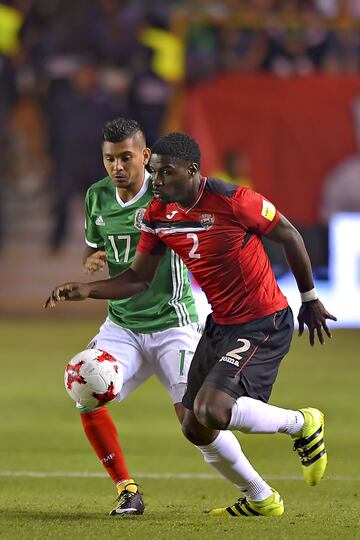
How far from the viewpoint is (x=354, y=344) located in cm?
1572

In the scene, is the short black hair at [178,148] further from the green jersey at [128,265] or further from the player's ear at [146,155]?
the green jersey at [128,265]

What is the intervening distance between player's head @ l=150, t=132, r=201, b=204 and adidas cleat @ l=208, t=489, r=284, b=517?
1601 millimetres

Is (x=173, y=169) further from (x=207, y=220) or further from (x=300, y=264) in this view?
(x=300, y=264)

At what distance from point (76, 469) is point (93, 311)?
1074cm

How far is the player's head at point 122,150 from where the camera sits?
6.38 meters

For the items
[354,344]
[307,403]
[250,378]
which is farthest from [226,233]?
[354,344]

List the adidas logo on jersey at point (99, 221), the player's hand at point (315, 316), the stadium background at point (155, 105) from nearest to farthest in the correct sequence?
the player's hand at point (315, 316), the adidas logo on jersey at point (99, 221), the stadium background at point (155, 105)

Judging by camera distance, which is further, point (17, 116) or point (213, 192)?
point (17, 116)

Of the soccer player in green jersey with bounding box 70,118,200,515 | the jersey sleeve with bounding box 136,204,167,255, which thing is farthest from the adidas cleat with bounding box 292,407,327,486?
the jersey sleeve with bounding box 136,204,167,255

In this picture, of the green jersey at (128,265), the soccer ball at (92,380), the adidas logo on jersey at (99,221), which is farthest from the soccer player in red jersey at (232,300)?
the adidas logo on jersey at (99,221)

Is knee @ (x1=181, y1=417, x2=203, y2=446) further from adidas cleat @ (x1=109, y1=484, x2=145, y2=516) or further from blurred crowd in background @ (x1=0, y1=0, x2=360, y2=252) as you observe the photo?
blurred crowd in background @ (x1=0, y1=0, x2=360, y2=252)

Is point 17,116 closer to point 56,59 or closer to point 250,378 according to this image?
point 56,59

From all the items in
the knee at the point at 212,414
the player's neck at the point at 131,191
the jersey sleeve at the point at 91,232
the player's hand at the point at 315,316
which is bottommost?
the knee at the point at 212,414

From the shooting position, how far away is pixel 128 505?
6266 millimetres
